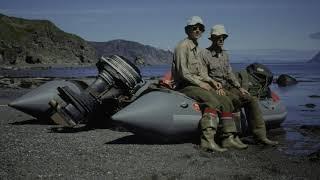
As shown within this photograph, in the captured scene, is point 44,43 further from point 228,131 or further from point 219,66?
point 228,131

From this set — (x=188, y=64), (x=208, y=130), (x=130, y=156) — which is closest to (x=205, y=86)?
(x=188, y=64)

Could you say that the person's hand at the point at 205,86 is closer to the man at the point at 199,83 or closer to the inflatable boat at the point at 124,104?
the man at the point at 199,83

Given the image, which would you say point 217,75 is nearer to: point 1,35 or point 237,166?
point 237,166

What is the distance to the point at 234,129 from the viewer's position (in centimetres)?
998

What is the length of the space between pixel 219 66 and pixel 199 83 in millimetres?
791

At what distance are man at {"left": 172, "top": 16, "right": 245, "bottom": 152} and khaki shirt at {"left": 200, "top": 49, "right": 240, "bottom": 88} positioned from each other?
195 millimetres

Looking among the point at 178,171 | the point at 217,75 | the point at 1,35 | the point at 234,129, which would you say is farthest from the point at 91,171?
the point at 1,35

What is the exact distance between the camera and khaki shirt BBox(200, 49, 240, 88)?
10.6 m

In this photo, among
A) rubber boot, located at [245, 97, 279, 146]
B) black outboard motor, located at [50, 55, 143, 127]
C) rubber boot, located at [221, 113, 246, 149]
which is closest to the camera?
rubber boot, located at [221, 113, 246, 149]

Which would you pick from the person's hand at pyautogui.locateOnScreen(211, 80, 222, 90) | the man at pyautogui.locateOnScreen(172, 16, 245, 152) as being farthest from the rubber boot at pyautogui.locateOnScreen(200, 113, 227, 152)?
the person's hand at pyautogui.locateOnScreen(211, 80, 222, 90)

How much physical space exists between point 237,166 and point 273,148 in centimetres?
233

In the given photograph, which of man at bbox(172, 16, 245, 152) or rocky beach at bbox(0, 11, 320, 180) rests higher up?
man at bbox(172, 16, 245, 152)

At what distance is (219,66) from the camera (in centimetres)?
1072

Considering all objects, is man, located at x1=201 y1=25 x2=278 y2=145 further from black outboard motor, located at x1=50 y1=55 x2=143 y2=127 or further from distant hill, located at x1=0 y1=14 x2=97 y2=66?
distant hill, located at x1=0 y1=14 x2=97 y2=66
